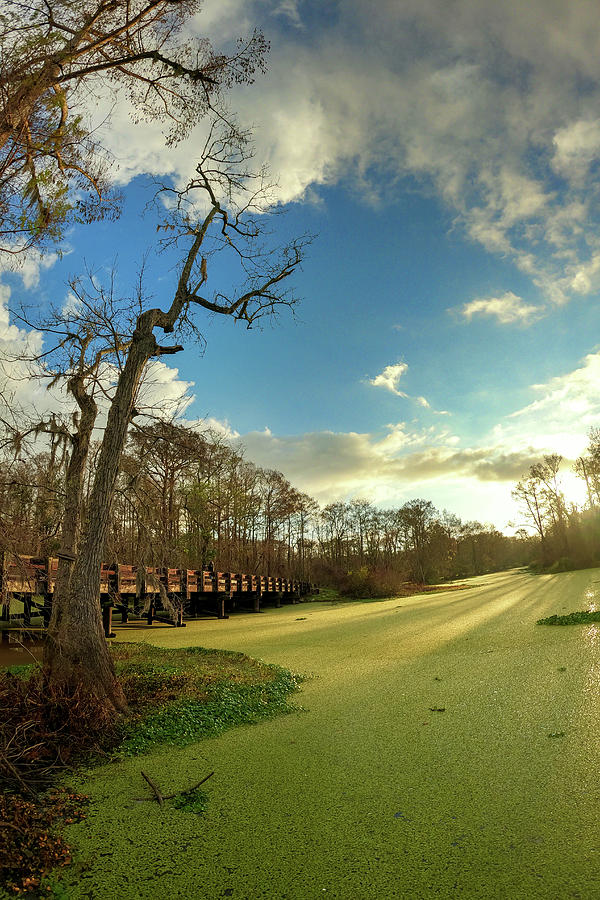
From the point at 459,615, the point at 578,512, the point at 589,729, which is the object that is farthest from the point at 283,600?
the point at 589,729

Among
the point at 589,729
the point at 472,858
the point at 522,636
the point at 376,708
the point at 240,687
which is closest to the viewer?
the point at 472,858

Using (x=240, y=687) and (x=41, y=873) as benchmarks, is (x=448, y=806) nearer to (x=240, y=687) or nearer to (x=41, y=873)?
(x=41, y=873)

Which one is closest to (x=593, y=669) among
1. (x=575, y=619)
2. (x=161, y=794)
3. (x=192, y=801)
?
(x=575, y=619)

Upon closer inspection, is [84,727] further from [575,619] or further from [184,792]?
[575,619]

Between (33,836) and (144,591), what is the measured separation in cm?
776

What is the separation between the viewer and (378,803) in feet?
7.69

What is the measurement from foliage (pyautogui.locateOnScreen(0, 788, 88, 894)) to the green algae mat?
96 mm

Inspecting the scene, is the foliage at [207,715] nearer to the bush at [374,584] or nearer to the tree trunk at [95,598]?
the tree trunk at [95,598]

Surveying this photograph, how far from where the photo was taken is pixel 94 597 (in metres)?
4.16

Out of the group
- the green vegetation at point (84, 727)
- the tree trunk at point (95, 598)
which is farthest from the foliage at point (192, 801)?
the tree trunk at point (95, 598)

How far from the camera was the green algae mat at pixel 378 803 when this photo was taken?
5.91 feet

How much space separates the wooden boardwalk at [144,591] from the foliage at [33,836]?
155 centimetres

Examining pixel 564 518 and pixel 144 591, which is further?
pixel 564 518

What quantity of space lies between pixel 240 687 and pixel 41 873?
2.76 metres
